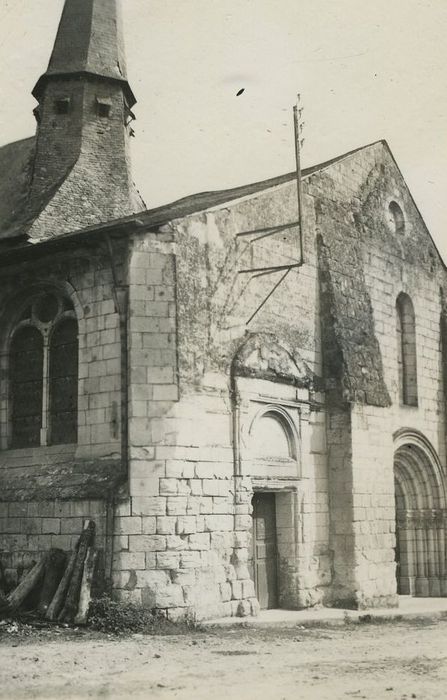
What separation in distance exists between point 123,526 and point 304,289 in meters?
5.10

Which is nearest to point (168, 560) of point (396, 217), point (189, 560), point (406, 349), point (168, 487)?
point (189, 560)

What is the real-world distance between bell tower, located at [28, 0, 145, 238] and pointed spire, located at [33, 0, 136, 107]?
20mm

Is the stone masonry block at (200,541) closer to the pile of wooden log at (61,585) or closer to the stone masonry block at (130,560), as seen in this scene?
the stone masonry block at (130,560)

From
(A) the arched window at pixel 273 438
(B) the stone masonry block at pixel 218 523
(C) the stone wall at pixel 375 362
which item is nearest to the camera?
(B) the stone masonry block at pixel 218 523

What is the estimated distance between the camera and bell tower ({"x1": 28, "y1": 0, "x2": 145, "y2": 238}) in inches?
638

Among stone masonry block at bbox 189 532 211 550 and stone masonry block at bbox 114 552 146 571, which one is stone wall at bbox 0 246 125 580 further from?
stone masonry block at bbox 189 532 211 550

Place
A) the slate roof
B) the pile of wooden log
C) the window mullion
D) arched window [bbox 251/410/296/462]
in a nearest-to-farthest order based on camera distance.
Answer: the pile of wooden log, the window mullion, arched window [bbox 251/410/296/462], the slate roof

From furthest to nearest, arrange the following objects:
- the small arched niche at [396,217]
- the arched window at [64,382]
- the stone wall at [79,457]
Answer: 1. the small arched niche at [396,217]
2. the arched window at [64,382]
3. the stone wall at [79,457]

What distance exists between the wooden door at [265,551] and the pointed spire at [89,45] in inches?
359

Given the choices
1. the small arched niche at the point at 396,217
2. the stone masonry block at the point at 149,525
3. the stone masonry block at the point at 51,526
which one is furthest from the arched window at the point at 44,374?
the small arched niche at the point at 396,217

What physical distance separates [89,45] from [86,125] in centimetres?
186

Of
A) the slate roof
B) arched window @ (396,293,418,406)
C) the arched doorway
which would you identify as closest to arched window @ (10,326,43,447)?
the slate roof

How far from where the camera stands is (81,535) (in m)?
10.8

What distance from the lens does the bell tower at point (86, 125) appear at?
1620 cm
